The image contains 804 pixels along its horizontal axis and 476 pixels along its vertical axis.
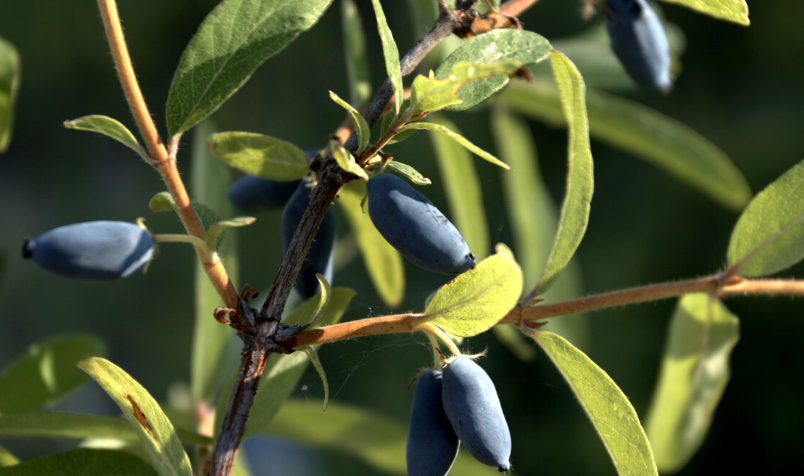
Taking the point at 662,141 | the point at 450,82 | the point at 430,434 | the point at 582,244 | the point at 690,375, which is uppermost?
the point at 450,82

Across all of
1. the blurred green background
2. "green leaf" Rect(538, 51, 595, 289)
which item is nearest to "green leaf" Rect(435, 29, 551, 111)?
"green leaf" Rect(538, 51, 595, 289)

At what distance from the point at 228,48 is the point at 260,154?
80 millimetres

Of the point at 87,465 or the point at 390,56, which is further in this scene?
the point at 87,465

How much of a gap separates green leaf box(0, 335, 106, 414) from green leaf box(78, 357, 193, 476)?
0.29 meters

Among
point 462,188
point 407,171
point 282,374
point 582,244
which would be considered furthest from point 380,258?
point 582,244

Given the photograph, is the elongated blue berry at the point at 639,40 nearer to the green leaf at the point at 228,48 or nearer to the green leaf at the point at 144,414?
the green leaf at the point at 228,48

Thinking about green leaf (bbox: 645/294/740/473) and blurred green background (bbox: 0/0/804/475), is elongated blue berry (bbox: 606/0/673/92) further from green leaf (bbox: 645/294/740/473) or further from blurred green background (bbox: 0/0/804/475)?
blurred green background (bbox: 0/0/804/475)

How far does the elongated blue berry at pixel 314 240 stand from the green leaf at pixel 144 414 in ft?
0.50

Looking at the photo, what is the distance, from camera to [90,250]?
479 millimetres

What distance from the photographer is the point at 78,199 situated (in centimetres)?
351

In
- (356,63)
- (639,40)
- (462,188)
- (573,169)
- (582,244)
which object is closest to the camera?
(573,169)

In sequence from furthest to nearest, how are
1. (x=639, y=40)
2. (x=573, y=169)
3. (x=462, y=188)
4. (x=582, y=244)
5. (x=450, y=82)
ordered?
(x=582, y=244), (x=462, y=188), (x=639, y=40), (x=573, y=169), (x=450, y=82)

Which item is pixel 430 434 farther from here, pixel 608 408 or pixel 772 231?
pixel 772 231

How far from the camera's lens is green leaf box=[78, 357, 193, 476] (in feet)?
1.60
